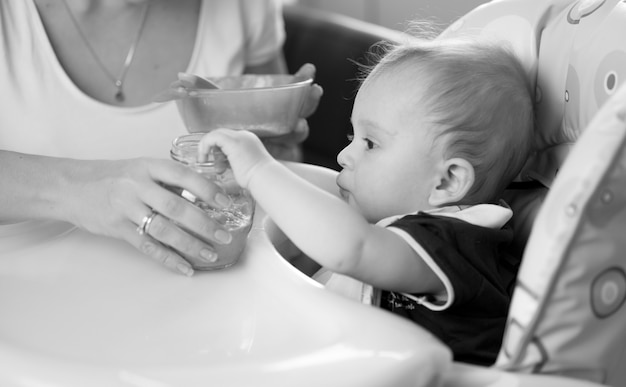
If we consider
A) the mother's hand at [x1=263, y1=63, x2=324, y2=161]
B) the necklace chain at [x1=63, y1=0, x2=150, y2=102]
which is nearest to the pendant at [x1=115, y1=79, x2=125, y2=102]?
the necklace chain at [x1=63, y1=0, x2=150, y2=102]

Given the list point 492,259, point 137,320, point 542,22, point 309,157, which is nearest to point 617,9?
point 542,22

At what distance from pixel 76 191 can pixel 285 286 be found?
1.04 ft

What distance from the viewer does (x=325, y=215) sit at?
859mm

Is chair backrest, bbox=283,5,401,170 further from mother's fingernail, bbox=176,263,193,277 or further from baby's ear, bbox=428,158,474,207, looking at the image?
mother's fingernail, bbox=176,263,193,277

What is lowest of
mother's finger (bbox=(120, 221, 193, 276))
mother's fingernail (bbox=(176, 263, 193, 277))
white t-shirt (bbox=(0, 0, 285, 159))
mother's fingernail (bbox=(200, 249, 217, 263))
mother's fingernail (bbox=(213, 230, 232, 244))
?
white t-shirt (bbox=(0, 0, 285, 159))

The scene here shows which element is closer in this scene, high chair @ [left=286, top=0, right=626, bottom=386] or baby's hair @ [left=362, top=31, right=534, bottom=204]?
high chair @ [left=286, top=0, right=626, bottom=386]

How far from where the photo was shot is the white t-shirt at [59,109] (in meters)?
1.40

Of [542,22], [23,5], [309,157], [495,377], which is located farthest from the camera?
[309,157]

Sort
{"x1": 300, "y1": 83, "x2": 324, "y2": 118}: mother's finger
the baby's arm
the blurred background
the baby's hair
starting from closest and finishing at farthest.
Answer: the baby's arm < the baby's hair < {"x1": 300, "y1": 83, "x2": 324, "y2": 118}: mother's finger < the blurred background

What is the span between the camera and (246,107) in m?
1.13

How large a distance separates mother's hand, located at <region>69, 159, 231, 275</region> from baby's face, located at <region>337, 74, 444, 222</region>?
0.22m

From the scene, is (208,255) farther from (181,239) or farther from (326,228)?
(326,228)

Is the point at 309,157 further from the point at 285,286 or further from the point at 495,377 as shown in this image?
the point at 495,377

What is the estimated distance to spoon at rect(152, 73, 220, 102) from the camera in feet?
3.65
